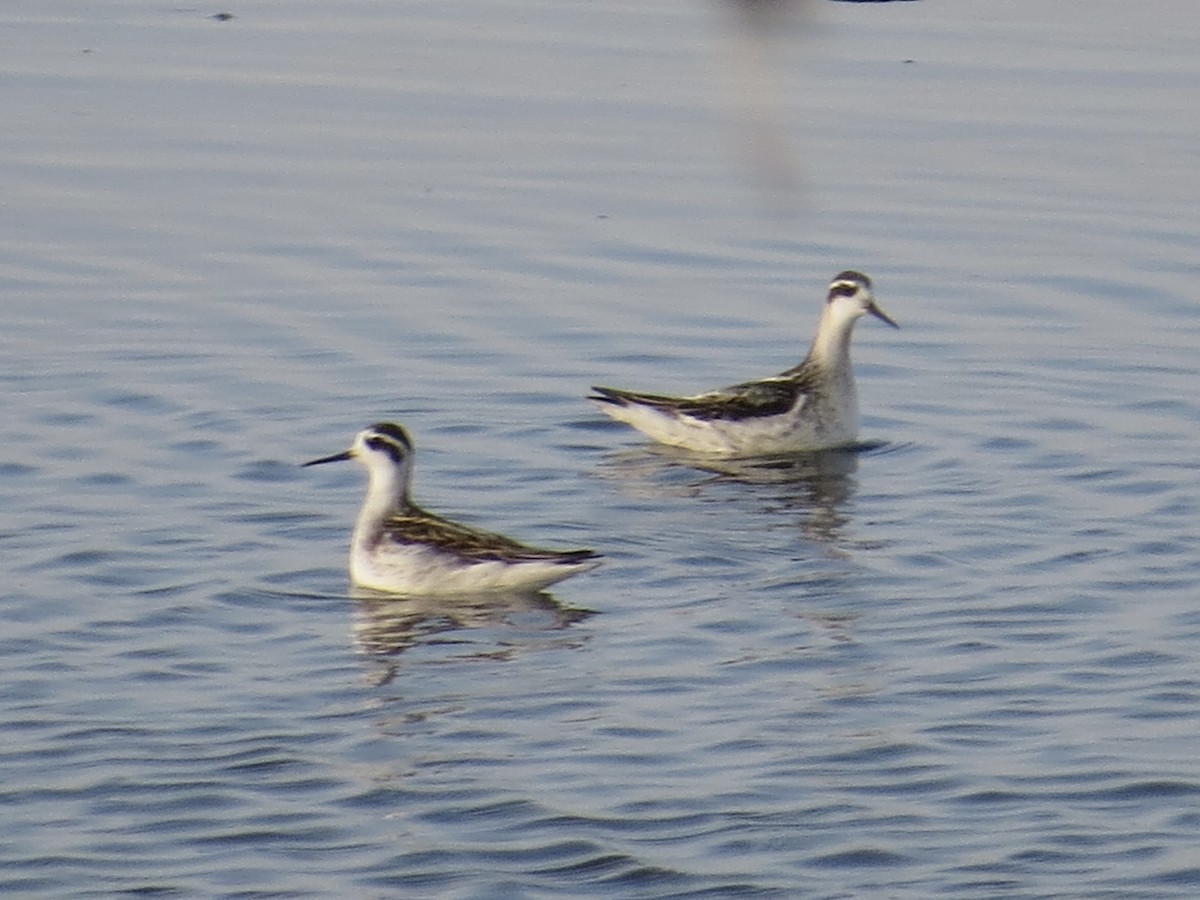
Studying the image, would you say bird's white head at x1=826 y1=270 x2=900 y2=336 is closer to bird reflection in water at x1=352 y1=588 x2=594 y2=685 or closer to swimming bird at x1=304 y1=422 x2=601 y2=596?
swimming bird at x1=304 y1=422 x2=601 y2=596

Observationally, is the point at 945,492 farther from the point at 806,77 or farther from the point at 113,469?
the point at 806,77

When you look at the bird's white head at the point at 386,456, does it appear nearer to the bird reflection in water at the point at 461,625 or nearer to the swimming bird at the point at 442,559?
the swimming bird at the point at 442,559

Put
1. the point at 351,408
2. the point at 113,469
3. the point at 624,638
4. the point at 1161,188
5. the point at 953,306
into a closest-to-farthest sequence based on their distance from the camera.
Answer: the point at 624,638
the point at 113,469
the point at 351,408
the point at 953,306
the point at 1161,188

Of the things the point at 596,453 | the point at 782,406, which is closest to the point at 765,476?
the point at 782,406

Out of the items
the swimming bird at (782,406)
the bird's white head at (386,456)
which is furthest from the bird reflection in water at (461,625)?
the swimming bird at (782,406)

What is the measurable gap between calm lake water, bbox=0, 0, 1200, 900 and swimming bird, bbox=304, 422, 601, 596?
16 centimetres

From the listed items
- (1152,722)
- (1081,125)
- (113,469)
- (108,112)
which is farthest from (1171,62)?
(1152,722)

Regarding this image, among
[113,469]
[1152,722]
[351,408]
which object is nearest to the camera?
[1152,722]

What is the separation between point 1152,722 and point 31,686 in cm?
438

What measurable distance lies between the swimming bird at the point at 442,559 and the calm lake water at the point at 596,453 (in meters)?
0.16

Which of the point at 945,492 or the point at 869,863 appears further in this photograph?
the point at 945,492

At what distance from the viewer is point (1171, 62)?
2306cm

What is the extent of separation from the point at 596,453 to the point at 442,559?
2.74 metres

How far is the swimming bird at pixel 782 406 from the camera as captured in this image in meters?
14.8
